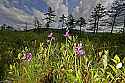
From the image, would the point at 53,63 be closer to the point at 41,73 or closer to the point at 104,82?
the point at 41,73

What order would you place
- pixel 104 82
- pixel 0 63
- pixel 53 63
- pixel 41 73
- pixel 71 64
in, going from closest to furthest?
pixel 104 82
pixel 71 64
pixel 41 73
pixel 53 63
pixel 0 63

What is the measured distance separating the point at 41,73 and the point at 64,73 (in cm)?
43

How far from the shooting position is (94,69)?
338cm

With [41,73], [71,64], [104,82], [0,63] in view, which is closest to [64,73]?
[71,64]

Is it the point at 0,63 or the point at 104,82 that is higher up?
the point at 104,82

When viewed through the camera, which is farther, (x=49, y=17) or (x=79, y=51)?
(x=49, y=17)

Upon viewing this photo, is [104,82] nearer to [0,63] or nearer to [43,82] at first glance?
[43,82]

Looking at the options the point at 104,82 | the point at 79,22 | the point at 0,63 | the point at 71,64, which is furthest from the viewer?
the point at 79,22

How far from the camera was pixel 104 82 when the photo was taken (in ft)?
10.7

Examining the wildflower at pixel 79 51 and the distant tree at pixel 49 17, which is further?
the distant tree at pixel 49 17

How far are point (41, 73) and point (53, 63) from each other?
384 mm

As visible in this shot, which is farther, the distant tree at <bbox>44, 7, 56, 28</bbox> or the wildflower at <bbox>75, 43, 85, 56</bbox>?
the distant tree at <bbox>44, 7, 56, 28</bbox>

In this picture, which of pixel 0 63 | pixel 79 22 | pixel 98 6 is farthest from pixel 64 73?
pixel 79 22

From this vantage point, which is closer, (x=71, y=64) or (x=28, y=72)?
(x=71, y=64)
